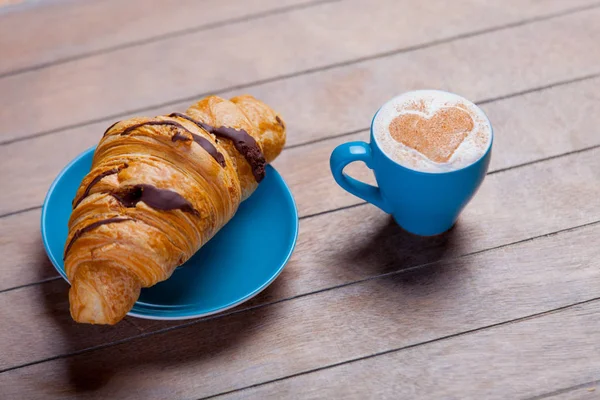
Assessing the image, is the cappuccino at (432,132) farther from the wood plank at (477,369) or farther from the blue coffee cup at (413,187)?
the wood plank at (477,369)

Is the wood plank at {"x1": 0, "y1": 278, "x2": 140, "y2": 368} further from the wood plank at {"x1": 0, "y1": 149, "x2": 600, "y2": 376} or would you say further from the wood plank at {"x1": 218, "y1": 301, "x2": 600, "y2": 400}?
the wood plank at {"x1": 218, "y1": 301, "x2": 600, "y2": 400}

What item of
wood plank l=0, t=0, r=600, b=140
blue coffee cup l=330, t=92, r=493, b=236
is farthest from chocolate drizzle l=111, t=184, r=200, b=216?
wood plank l=0, t=0, r=600, b=140

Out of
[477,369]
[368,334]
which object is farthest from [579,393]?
[368,334]

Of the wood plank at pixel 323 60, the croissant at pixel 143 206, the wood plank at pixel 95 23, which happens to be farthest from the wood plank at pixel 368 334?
the wood plank at pixel 95 23

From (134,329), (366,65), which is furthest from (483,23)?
(134,329)

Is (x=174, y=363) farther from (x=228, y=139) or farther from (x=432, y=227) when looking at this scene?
(x=432, y=227)

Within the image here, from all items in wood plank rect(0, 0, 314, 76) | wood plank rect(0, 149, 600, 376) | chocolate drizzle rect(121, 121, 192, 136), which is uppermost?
chocolate drizzle rect(121, 121, 192, 136)
